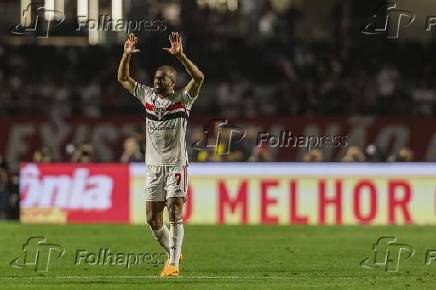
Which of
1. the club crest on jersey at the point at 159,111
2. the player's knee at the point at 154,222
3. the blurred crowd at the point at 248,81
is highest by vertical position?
the club crest on jersey at the point at 159,111

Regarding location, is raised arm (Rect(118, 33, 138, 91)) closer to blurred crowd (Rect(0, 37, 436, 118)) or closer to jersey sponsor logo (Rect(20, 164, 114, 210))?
jersey sponsor logo (Rect(20, 164, 114, 210))

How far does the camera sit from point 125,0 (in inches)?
1211

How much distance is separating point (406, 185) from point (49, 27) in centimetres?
1042

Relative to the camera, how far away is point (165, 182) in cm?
1462

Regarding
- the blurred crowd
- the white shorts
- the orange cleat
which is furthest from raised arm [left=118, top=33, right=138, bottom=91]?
the blurred crowd

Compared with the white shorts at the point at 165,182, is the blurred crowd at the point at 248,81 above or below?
below

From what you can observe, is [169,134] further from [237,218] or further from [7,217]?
[7,217]

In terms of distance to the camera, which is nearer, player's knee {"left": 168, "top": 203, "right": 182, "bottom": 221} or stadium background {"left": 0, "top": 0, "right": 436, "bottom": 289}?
player's knee {"left": 168, "top": 203, "right": 182, "bottom": 221}

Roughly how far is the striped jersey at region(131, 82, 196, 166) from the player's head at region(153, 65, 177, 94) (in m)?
0.16

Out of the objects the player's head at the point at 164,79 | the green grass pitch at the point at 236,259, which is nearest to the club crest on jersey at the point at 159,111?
the player's head at the point at 164,79

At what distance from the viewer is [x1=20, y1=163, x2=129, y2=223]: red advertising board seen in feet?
83.5

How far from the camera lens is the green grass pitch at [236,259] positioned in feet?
45.5

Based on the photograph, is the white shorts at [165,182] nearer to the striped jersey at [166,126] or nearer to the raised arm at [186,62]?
the striped jersey at [166,126]

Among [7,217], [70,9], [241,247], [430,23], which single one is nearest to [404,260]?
[241,247]
